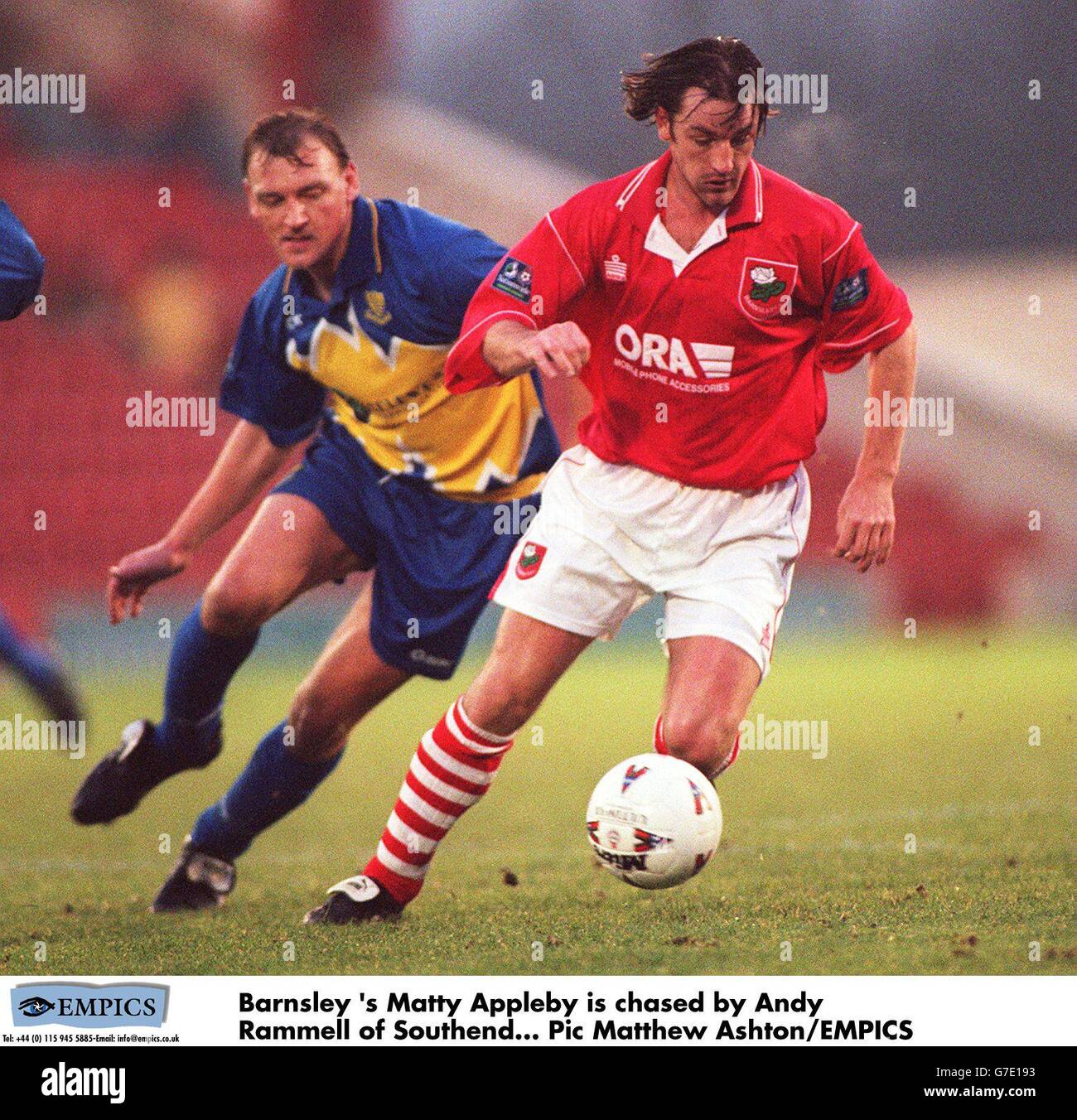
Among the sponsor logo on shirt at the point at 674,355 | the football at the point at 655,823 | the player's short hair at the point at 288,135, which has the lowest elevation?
the football at the point at 655,823

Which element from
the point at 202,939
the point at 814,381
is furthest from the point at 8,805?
the point at 814,381

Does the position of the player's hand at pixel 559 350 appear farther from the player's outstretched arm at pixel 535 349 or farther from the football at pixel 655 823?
the football at pixel 655 823

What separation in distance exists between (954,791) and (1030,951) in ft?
7.68

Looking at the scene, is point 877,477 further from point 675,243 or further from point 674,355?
point 675,243

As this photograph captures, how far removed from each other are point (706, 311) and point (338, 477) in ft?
3.54

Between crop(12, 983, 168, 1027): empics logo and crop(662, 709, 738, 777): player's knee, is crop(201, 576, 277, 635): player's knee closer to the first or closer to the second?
crop(12, 983, 168, 1027): empics logo

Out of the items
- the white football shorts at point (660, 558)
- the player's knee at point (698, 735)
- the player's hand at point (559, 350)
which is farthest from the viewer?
the white football shorts at point (660, 558)

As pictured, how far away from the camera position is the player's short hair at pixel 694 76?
2844 millimetres

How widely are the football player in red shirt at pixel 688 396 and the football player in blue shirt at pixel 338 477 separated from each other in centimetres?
51

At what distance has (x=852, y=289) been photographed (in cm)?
298

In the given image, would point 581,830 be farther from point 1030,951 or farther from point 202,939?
point 1030,951

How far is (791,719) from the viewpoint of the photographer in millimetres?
6988

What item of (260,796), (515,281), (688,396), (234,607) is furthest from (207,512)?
(688,396)

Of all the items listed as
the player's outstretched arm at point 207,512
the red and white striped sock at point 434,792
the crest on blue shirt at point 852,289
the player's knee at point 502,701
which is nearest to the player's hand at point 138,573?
the player's outstretched arm at point 207,512
